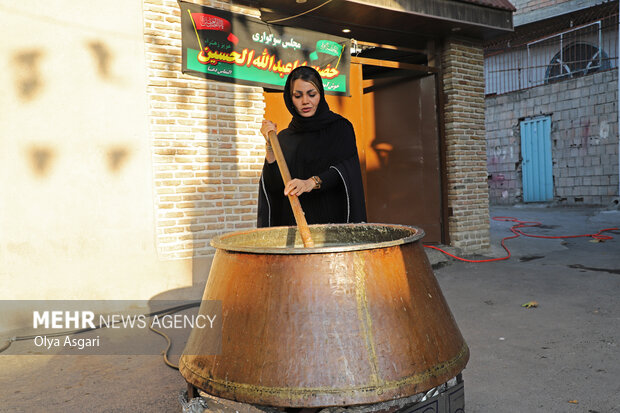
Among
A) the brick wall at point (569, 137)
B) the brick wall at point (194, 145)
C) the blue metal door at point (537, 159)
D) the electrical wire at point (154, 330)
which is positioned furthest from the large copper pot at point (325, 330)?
the blue metal door at point (537, 159)

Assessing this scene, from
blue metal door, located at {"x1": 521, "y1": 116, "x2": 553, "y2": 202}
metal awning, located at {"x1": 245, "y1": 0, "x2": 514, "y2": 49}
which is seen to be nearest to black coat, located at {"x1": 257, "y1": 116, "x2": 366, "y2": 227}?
metal awning, located at {"x1": 245, "y1": 0, "x2": 514, "y2": 49}

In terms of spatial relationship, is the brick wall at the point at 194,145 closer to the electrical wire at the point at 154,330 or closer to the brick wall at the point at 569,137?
the electrical wire at the point at 154,330

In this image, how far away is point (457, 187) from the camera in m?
6.89

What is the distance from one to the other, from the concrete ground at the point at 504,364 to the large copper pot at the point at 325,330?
49.5 inches

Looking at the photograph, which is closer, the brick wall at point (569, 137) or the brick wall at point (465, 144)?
the brick wall at point (465, 144)

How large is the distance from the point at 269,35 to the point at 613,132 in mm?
11754

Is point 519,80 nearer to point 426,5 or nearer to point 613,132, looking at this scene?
point 613,132

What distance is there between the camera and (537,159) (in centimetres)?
1525

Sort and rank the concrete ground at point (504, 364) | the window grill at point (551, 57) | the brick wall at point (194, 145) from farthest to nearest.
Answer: the window grill at point (551, 57), the brick wall at point (194, 145), the concrete ground at point (504, 364)

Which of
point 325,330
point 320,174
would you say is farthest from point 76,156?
point 325,330

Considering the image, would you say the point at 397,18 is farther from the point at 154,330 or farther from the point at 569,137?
the point at 569,137

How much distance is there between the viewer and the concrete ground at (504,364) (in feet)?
8.56

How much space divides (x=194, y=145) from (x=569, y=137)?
43.1 ft

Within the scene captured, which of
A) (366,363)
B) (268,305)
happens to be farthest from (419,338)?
(268,305)
